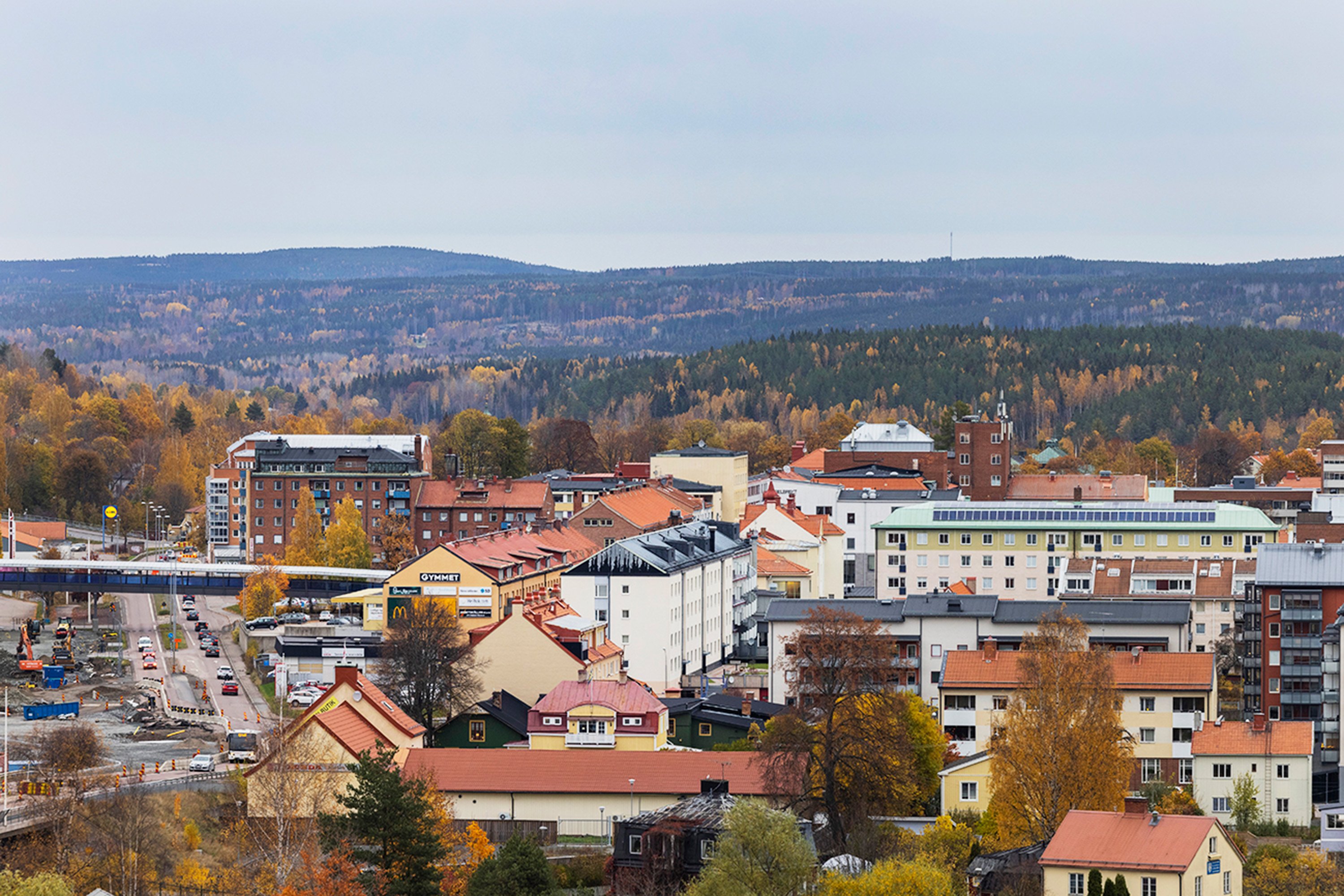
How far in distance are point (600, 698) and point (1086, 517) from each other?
1476 inches

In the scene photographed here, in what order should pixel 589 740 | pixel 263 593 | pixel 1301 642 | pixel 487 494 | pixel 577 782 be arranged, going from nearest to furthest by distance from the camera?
pixel 577 782 → pixel 589 740 → pixel 1301 642 → pixel 263 593 → pixel 487 494

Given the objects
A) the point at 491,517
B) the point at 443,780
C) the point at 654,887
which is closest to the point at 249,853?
the point at 443,780

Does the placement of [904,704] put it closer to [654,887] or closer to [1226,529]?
[654,887]

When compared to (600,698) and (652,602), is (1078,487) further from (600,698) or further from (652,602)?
(600,698)

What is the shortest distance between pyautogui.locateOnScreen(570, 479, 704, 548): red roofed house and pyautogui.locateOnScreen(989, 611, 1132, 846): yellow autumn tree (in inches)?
1834

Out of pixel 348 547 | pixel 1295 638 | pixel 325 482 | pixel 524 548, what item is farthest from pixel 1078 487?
pixel 1295 638

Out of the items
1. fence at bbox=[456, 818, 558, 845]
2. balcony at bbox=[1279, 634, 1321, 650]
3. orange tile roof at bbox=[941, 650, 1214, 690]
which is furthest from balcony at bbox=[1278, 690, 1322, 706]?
fence at bbox=[456, 818, 558, 845]

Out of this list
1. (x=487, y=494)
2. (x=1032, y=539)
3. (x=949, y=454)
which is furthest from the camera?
(x=949, y=454)

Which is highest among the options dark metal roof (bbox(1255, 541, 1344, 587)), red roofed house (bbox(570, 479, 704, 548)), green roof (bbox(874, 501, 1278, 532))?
dark metal roof (bbox(1255, 541, 1344, 587))

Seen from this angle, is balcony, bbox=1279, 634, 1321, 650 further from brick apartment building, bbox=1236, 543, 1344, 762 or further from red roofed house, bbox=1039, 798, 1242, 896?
red roofed house, bbox=1039, 798, 1242, 896

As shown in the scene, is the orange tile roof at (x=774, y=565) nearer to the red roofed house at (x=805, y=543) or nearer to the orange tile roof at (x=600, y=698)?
the red roofed house at (x=805, y=543)

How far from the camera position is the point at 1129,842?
48781 millimetres

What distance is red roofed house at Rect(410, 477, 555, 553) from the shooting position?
125 m

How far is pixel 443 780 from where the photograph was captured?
Result: 61.2 meters
